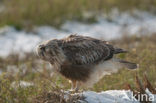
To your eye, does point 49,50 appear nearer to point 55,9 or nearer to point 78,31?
point 78,31

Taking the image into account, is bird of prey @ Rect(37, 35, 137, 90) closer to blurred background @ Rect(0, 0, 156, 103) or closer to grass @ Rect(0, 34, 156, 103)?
grass @ Rect(0, 34, 156, 103)

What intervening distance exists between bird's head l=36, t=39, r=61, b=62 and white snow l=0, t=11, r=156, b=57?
14.8ft

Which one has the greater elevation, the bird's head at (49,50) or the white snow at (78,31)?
the white snow at (78,31)

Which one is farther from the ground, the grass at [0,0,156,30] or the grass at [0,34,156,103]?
the grass at [0,0,156,30]

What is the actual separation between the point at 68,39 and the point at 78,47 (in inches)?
7.4

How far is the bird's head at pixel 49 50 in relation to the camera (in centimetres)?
501

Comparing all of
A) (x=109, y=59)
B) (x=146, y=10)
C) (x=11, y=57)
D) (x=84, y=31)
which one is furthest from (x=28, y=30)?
(x=109, y=59)

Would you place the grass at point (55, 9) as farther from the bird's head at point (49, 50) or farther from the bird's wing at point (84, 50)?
the bird's head at point (49, 50)

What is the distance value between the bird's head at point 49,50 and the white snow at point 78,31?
14.8 feet

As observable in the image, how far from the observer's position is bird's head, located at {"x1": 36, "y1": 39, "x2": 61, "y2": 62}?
16.4 ft

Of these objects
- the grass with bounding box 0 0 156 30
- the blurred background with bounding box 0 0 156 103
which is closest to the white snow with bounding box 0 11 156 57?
the blurred background with bounding box 0 0 156 103

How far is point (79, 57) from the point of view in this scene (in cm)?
529

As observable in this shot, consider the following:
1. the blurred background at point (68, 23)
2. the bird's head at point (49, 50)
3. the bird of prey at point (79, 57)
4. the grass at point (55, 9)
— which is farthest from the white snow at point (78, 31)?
the bird's head at point (49, 50)

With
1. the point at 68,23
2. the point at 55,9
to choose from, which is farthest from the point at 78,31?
the point at 55,9
